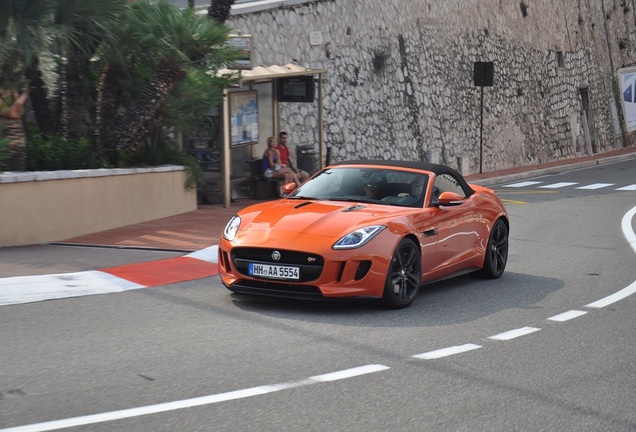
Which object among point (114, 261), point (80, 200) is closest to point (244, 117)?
point (80, 200)

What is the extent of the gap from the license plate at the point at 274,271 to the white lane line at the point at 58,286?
1.86m

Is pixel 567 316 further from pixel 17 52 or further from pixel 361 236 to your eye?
pixel 17 52

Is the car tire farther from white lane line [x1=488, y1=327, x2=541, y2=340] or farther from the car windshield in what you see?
white lane line [x1=488, y1=327, x2=541, y2=340]

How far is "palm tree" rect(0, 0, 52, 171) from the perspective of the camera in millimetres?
14203

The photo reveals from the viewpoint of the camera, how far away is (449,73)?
34625 millimetres

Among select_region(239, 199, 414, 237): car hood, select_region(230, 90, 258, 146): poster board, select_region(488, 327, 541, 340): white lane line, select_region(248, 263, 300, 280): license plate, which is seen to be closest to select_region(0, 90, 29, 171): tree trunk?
select_region(239, 199, 414, 237): car hood

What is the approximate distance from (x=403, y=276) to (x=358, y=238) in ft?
2.10

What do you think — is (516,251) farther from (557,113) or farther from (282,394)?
(557,113)

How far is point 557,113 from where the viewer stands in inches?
1773

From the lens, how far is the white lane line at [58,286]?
32.6 ft

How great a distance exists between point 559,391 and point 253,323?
2.90 meters

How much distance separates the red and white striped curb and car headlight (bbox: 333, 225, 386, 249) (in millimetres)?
2546

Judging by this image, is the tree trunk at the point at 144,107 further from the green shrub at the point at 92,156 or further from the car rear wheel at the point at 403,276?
the car rear wheel at the point at 403,276

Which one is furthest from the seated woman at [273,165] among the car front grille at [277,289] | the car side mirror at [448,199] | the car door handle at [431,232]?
the car front grille at [277,289]
